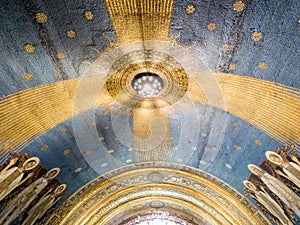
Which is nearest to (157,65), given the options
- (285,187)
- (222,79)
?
(222,79)

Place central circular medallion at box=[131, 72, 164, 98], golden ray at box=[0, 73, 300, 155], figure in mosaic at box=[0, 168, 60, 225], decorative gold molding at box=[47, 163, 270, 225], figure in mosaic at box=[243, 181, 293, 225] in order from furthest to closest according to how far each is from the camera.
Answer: decorative gold molding at box=[47, 163, 270, 225] < figure in mosaic at box=[243, 181, 293, 225] < figure in mosaic at box=[0, 168, 60, 225] < central circular medallion at box=[131, 72, 164, 98] < golden ray at box=[0, 73, 300, 155]

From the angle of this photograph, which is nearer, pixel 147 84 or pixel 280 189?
pixel 147 84

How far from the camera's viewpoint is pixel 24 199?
686 cm

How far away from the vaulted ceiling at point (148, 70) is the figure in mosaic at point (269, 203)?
0.81 m

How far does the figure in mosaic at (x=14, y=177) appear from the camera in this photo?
598 centimetres

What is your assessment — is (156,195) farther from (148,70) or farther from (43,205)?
(148,70)

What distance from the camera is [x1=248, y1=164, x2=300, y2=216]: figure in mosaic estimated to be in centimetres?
650

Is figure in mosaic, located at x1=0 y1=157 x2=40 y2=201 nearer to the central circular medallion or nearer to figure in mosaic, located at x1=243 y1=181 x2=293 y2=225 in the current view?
the central circular medallion

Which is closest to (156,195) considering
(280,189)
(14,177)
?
(280,189)

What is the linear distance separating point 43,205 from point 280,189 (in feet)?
22.9

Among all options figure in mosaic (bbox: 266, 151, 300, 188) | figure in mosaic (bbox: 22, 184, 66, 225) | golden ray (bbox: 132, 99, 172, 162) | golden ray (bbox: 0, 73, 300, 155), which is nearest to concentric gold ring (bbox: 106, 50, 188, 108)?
golden ray (bbox: 0, 73, 300, 155)

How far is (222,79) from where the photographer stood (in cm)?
566

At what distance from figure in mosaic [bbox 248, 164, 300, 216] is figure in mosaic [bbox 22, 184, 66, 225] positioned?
20.1ft

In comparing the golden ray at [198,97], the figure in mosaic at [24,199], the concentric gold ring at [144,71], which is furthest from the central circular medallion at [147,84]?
the figure in mosaic at [24,199]
